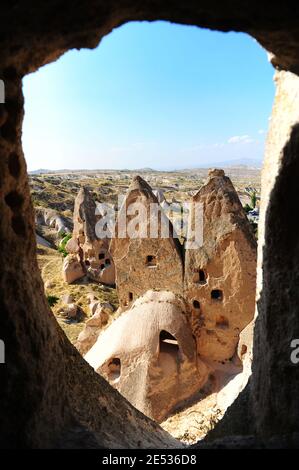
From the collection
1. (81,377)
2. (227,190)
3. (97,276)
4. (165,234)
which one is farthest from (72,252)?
(81,377)

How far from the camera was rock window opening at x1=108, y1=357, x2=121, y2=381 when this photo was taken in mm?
7184

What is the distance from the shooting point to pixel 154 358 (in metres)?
6.91

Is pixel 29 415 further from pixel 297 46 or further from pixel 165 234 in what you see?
pixel 165 234

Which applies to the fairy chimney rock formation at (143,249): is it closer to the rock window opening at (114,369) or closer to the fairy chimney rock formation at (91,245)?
the rock window opening at (114,369)

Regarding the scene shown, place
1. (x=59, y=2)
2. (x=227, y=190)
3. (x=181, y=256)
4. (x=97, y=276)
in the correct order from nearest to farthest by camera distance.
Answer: (x=59, y=2) → (x=227, y=190) → (x=181, y=256) → (x=97, y=276)

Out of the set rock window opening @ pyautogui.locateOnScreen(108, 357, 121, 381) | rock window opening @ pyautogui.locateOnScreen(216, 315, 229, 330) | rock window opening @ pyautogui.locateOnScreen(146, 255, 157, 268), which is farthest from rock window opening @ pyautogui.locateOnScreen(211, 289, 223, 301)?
rock window opening @ pyautogui.locateOnScreen(108, 357, 121, 381)

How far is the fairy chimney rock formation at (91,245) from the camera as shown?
16.5 metres

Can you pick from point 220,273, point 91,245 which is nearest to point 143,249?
point 220,273

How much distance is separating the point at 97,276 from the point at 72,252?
201cm

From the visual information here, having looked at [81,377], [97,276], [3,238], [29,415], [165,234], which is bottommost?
[97,276]

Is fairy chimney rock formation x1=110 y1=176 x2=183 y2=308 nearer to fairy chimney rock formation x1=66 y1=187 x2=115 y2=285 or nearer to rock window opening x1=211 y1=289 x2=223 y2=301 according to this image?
rock window opening x1=211 y1=289 x2=223 y2=301

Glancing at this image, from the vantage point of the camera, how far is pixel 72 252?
17.5 m

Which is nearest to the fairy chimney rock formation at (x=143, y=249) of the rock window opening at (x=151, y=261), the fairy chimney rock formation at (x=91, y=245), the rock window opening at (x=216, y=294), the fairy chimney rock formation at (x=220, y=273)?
the rock window opening at (x=151, y=261)

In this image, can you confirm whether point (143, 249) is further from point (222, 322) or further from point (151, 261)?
point (222, 322)
